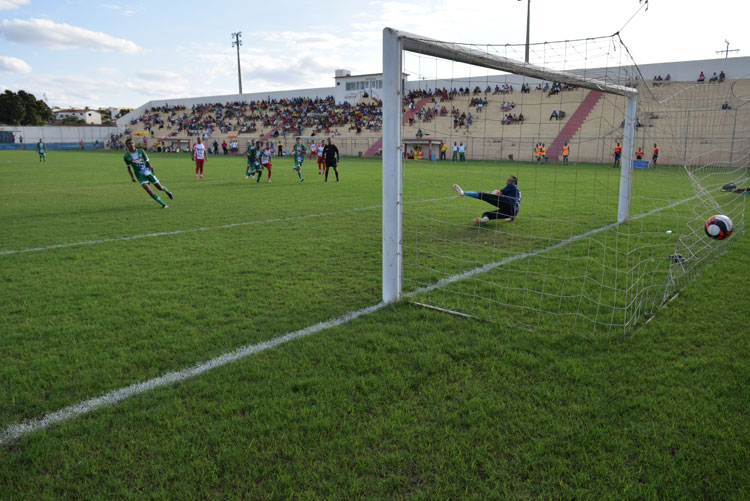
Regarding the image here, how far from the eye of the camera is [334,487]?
234 cm

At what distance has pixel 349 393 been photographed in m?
3.17

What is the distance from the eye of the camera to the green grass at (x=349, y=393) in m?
2.40

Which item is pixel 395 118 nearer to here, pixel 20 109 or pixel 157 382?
pixel 157 382

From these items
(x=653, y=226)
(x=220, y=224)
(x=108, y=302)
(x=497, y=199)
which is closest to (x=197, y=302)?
(x=108, y=302)

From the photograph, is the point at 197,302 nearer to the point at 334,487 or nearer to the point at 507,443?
the point at 334,487

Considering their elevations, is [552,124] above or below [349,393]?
above

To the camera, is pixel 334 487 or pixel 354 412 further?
pixel 354 412

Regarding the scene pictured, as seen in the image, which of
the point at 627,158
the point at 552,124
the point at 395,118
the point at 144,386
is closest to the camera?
the point at 144,386

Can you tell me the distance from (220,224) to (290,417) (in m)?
7.41

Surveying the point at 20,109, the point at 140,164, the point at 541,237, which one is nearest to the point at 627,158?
the point at 541,237

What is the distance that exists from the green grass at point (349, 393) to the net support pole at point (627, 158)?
255 centimetres

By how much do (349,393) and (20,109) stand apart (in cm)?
9793

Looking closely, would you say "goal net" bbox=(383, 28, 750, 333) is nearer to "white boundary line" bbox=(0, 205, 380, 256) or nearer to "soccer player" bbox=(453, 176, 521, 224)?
"soccer player" bbox=(453, 176, 521, 224)

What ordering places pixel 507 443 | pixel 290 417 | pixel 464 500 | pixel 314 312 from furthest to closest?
pixel 314 312
pixel 290 417
pixel 507 443
pixel 464 500
